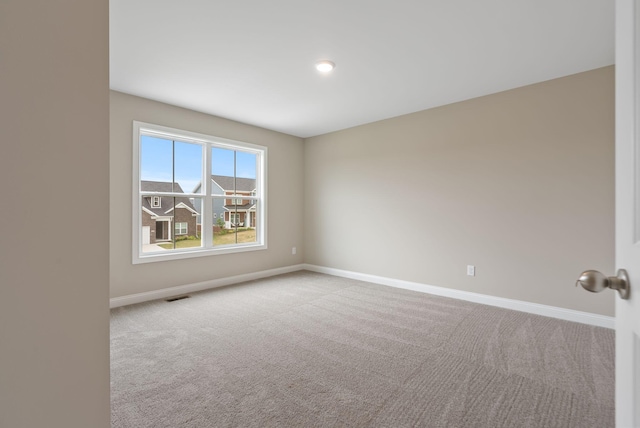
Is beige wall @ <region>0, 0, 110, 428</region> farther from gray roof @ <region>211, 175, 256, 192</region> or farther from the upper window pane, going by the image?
gray roof @ <region>211, 175, 256, 192</region>

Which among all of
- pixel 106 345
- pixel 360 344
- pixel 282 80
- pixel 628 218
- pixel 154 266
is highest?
pixel 282 80

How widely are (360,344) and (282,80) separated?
274 cm

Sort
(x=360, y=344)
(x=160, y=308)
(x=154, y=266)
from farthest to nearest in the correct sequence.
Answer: (x=154, y=266), (x=160, y=308), (x=360, y=344)

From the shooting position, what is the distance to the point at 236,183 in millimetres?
4812

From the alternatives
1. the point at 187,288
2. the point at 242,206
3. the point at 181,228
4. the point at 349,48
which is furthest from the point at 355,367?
the point at 242,206

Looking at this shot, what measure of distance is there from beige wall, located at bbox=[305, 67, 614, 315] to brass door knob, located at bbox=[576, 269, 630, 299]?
3063 millimetres

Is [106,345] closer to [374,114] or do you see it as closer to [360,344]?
[360,344]

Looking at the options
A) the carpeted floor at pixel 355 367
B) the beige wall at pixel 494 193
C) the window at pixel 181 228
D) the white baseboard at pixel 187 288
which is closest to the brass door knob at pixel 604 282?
the carpeted floor at pixel 355 367

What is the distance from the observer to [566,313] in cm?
308

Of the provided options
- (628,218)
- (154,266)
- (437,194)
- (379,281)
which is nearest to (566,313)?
(437,194)

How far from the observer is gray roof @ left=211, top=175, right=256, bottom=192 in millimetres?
4582

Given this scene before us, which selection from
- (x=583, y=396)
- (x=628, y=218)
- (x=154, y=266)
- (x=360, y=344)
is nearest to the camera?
(x=628, y=218)

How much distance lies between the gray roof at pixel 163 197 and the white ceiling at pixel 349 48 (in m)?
1.08

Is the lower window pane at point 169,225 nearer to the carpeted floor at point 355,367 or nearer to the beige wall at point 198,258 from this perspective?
the beige wall at point 198,258
